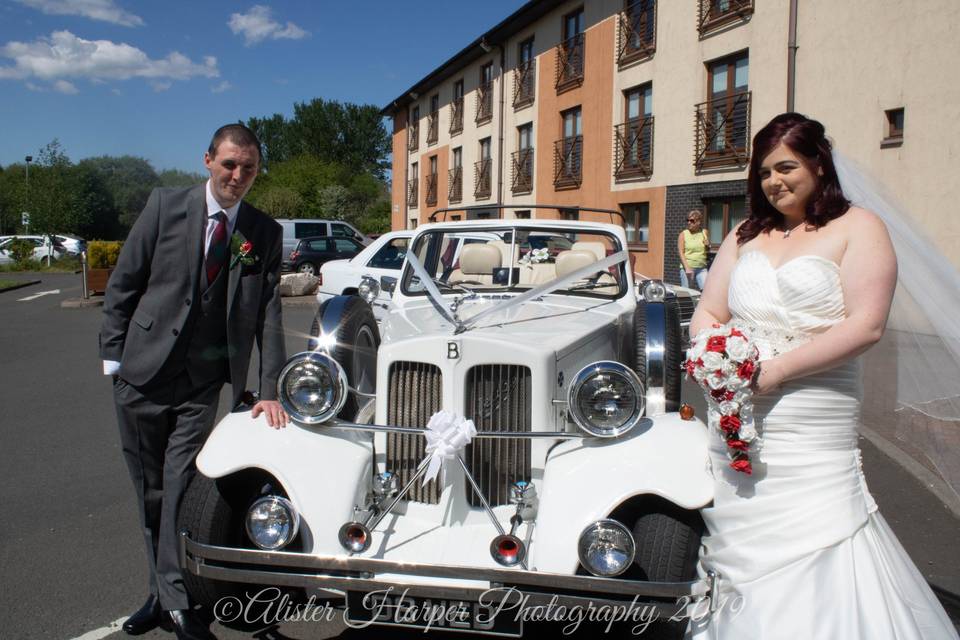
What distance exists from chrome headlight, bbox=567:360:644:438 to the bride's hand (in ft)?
2.30

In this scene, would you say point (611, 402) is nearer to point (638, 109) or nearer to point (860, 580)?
point (860, 580)

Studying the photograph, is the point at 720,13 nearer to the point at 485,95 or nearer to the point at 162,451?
the point at 485,95

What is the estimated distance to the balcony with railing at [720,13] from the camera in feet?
50.9

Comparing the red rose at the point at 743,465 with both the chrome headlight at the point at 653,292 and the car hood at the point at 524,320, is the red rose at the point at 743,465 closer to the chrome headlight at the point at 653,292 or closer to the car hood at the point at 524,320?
the car hood at the point at 524,320

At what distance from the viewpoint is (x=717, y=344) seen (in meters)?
2.53

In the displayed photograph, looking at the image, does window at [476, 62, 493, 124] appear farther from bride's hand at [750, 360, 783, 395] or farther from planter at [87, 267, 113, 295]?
bride's hand at [750, 360, 783, 395]

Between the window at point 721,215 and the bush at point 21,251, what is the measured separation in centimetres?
2828

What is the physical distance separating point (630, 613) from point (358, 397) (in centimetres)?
211

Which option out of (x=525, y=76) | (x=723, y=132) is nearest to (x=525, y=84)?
(x=525, y=76)

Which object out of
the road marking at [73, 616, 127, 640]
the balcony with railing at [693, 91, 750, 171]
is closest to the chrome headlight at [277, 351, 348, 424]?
the road marking at [73, 616, 127, 640]

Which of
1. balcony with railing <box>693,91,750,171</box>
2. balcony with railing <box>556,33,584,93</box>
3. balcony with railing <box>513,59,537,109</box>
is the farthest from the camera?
balcony with railing <box>513,59,537,109</box>

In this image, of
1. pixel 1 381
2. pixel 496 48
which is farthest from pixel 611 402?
pixel 496 48

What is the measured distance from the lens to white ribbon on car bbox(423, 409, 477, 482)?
123 inches

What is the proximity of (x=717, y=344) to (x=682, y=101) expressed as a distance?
16.4 m
